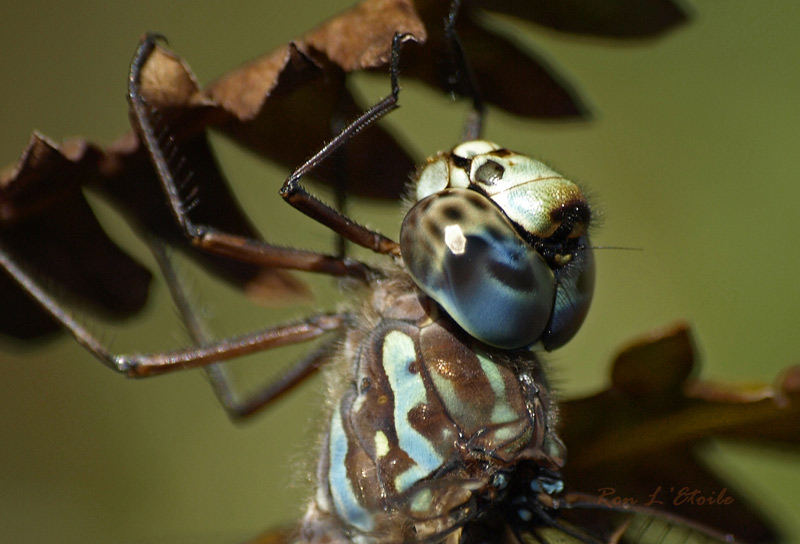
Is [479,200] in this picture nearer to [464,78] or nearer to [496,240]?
[496,240]

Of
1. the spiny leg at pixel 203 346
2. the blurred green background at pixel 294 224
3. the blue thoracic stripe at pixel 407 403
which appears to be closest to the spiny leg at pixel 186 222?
the spiny leg at pixel 203 346

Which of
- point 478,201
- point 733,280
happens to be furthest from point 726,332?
point 478,201

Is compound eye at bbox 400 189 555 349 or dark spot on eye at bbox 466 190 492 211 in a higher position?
dark spot on eye at bbox 466 190 492 211

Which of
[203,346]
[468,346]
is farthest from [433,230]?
[203,346]

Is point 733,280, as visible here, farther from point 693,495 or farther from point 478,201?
point 478,201

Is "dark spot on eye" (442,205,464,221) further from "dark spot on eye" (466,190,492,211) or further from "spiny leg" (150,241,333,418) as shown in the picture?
"spiny leg" (150,241,333,418)

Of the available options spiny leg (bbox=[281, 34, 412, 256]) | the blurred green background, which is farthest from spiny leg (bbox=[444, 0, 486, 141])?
the blurred green background
